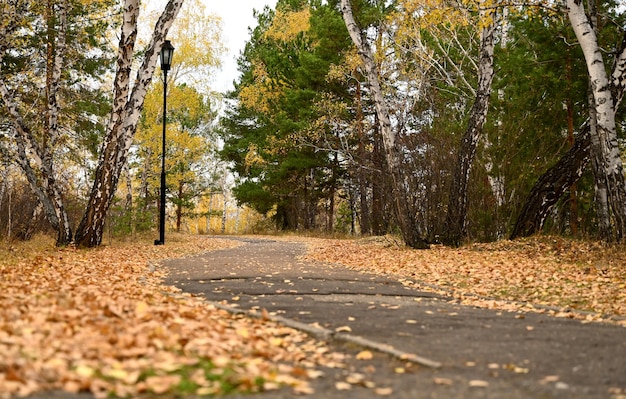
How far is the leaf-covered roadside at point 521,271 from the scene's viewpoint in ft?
22.0

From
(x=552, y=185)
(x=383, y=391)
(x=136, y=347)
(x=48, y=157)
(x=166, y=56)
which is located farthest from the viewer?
(x=166, y=56)

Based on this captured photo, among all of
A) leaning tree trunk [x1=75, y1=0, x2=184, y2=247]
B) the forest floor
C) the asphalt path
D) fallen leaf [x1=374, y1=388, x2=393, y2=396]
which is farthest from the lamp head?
fallen leaf [x1=374, y1=388, x2=393, y2=396]

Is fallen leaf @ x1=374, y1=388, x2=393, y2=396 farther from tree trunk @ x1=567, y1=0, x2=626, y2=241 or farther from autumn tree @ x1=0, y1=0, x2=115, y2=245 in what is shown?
autumn tree @ x1=0, y1=0, x2=115, y2=245

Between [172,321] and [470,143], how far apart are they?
10365 mm

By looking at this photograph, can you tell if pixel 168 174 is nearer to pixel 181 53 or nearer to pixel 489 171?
pixel 181 53

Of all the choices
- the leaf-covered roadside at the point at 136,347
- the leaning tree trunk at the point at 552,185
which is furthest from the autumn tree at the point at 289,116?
the leaf-covered roadside at the point at 136,347

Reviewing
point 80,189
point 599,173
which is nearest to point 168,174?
point 80,189

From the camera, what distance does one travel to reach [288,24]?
28641 mm

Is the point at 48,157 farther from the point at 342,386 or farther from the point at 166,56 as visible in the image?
the point at 342,386

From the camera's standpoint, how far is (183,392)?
3043 mm

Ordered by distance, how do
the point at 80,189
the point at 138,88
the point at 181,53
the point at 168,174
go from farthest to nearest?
1. the point at 168,174
2. the point at 181,53
3. the point at 80,189
4. the point at 138,88

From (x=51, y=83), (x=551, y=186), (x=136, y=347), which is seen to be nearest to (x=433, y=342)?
(x=136, y=347)

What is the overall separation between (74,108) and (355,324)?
1793 centimetres

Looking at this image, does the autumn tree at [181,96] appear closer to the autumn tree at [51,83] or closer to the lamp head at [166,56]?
the autumn tree at [51,83]
